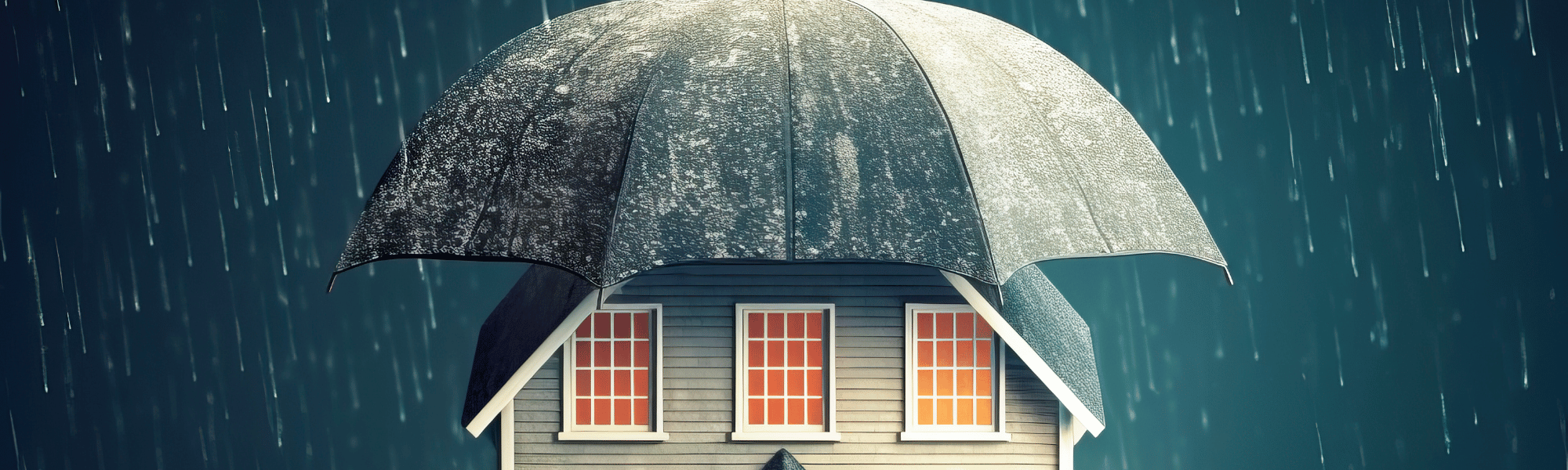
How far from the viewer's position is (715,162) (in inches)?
207

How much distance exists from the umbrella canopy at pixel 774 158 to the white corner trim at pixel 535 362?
123 cm

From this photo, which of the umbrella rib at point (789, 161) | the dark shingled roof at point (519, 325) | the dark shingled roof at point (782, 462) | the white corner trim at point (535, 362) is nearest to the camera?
the umbrella rib at point (789, 161)

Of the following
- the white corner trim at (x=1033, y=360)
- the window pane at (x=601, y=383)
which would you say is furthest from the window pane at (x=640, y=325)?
the white corner trim at (x=1033, y=360)

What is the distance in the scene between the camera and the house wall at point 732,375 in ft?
24.0

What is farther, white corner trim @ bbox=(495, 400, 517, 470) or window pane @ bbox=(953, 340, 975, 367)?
window pane @ bbox=(953, 340, 975, 367)

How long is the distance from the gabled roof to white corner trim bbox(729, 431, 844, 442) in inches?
44.5

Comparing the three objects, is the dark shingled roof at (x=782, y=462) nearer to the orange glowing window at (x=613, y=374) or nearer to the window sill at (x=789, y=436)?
the window sill at (x=789, y=436)

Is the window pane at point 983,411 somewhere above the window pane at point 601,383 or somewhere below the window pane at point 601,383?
below

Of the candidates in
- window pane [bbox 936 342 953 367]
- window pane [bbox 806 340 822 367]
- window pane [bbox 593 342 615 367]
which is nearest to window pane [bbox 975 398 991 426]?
window pane [bbox 936 342 953 367]

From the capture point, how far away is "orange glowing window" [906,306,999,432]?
7398 mm

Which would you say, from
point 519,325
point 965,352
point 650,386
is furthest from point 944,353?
point 519,325

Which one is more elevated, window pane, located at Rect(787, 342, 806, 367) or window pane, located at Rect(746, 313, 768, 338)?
window pane, located at Rect(746, 313, 768, 338)

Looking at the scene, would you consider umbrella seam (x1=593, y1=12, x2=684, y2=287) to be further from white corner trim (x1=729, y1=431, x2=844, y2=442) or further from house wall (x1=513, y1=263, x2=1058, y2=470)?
white corner trim (x1=729, y1=431, x2=844, y2=442)

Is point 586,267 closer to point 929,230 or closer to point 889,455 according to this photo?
point 929,230
